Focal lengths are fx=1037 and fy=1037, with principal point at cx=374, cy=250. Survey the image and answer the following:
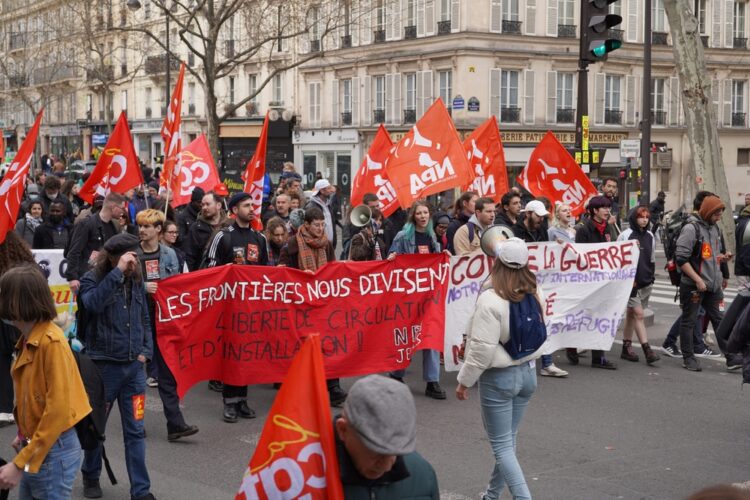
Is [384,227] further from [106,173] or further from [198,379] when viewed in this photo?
[198,379]

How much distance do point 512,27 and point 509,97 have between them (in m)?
2.62

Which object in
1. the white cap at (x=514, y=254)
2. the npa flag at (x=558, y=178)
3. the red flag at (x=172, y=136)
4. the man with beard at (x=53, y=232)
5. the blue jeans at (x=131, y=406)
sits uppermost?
the red flag at (x=172, y=136)

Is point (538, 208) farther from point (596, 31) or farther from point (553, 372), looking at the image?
point (596, 31)

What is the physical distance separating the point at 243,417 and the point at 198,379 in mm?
627

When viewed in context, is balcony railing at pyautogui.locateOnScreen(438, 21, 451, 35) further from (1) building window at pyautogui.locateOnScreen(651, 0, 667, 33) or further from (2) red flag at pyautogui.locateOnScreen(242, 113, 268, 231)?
(2) red flag at pyautogui.locateOnScreen(242, 113, 268, 231)

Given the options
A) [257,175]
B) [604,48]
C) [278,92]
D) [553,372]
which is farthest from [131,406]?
[278,92]

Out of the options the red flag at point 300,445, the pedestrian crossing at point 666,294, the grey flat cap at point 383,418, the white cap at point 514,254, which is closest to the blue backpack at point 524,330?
the white cap at point 514,254

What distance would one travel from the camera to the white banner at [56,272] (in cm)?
973

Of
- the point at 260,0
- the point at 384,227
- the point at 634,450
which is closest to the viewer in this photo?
the point at 634,450

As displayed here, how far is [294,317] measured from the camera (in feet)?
27.7

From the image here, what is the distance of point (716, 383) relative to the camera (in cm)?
989

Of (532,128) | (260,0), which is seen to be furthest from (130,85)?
(260,0)

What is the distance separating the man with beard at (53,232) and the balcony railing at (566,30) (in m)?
31.3

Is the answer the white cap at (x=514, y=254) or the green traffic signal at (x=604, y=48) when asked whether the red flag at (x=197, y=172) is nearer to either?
the green traffic signal at (x=604, y=48)
